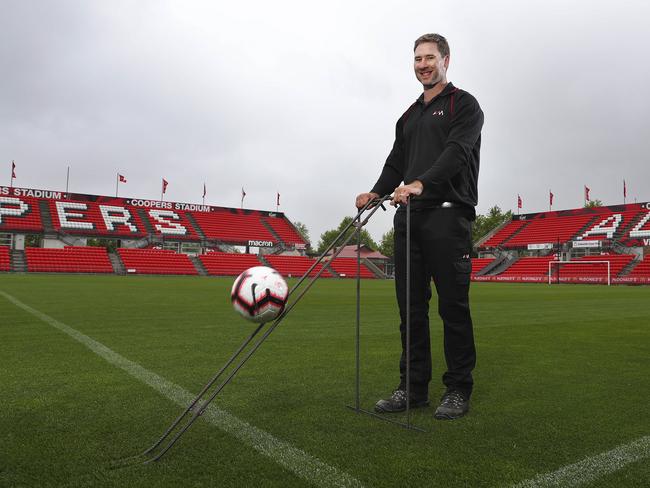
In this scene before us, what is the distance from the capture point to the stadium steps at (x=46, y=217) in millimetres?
42934

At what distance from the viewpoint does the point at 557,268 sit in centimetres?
4303

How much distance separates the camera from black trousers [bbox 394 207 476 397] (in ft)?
Result: 10.7

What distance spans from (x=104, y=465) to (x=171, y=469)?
0.31 metres

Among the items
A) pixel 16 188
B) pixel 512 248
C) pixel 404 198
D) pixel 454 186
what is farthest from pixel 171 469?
pixel 512 248

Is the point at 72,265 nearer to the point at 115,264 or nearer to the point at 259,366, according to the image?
the point at 115,264

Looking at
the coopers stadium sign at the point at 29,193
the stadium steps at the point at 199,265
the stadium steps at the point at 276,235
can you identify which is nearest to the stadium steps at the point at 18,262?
the coopers stadium sign at the point at 29,193

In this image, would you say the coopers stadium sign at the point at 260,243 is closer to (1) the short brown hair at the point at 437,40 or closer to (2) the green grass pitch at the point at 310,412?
(2) the green grass pitch at the point at 310,412

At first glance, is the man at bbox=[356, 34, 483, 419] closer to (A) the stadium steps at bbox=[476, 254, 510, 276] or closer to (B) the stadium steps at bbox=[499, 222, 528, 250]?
(A) the stadium steps at bbox=[476, 254, 510, 276]

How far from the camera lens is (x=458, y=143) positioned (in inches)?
124

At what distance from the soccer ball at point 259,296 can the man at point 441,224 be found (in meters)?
1.06

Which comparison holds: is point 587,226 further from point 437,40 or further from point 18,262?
point 437,40

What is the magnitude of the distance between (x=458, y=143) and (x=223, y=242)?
48400mm

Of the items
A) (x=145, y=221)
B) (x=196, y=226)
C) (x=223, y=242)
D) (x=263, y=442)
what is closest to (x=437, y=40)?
(x=263, y=442)

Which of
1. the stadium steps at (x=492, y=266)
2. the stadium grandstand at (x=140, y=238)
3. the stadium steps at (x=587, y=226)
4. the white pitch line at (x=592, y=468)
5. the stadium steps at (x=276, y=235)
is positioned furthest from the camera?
the stadium steps at (x=276, y=235)
